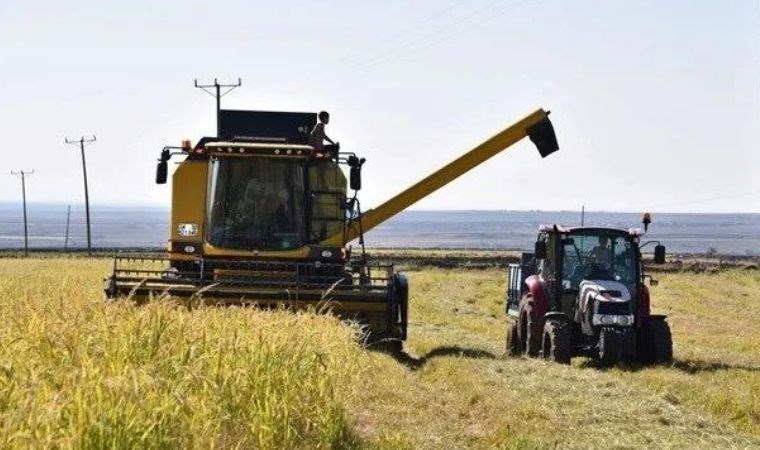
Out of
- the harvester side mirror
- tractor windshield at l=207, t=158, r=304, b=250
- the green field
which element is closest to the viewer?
the green field

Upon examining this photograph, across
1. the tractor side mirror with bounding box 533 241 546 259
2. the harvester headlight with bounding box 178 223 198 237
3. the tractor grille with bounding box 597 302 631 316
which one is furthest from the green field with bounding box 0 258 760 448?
the harvester headlight with bounding box 178 223 198 237

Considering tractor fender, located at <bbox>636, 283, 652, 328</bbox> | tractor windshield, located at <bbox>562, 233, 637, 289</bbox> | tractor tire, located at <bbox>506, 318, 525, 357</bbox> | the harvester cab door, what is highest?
the harvester cab door

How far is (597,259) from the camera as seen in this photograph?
48.1 feet

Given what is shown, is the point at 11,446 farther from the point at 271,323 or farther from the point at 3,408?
the point at 271,323

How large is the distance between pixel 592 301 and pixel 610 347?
754 millimetres

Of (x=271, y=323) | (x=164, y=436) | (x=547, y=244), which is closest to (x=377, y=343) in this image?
(x=547, y=244)

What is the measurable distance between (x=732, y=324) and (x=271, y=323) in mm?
17409

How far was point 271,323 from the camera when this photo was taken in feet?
29.6

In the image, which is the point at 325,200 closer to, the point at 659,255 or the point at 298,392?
the point at 659,255

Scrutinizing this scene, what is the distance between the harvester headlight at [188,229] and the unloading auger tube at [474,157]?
2.41 metres

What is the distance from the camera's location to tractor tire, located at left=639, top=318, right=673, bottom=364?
13.8 metres

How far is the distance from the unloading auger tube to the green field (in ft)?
8.74

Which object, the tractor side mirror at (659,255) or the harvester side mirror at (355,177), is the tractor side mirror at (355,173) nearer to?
the harvester side mirror at (355,177)

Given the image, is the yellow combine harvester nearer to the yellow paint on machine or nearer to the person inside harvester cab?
the yellow paint on machine
